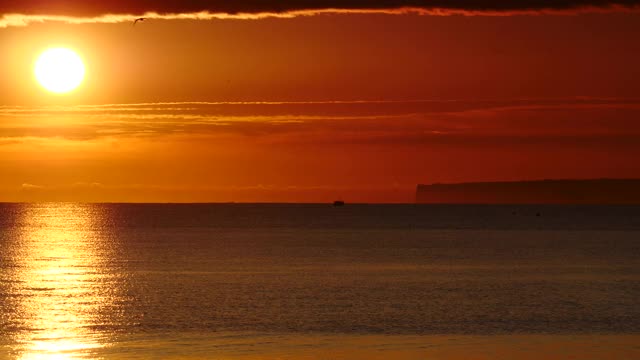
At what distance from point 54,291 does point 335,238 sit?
85.7 metres

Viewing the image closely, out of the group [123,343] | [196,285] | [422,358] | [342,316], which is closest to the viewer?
[422,358]

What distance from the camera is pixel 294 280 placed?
3009 inches

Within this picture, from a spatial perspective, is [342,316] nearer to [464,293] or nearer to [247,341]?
[247,341]

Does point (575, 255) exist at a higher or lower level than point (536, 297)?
higher

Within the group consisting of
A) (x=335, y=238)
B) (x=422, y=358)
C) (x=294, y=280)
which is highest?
(x=335, y=238)

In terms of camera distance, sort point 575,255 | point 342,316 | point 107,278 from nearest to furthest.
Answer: point 342,316 → point 107,278 → point 575,255

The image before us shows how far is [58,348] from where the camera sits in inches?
1613

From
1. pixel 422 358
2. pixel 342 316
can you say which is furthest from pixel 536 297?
pixel 422 358

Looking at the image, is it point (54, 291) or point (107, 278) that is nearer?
point (54, 291)

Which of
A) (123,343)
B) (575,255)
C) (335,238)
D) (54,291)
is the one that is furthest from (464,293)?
(335,238)

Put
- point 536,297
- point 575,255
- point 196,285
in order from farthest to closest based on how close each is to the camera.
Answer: point 575,255 → point 196,285 → point 536,297

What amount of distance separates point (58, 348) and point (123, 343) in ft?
10.7

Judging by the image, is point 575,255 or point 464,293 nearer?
point 464,293

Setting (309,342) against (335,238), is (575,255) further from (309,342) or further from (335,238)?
(309,342)
